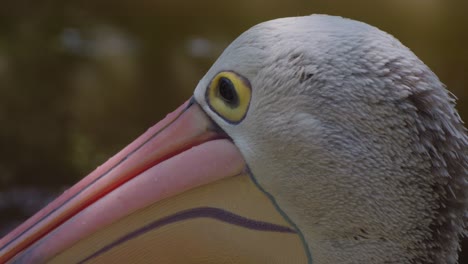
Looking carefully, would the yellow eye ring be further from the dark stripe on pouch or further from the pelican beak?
the dark stripe on pouch

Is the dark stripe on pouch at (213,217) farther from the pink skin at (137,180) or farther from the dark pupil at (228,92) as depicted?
the dark pupil at (228,92)

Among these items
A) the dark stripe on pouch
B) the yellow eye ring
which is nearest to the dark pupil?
the yellow eye ring

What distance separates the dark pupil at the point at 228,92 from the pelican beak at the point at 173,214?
2.3 inches

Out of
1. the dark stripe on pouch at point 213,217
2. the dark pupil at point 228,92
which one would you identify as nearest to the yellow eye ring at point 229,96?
the dark pupil at point 228,92

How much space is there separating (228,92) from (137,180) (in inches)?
9.3

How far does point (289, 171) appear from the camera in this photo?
1199mm

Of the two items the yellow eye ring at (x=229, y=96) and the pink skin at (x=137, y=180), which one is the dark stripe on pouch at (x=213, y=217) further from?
the yellow eye ring at (x=229, y=96)

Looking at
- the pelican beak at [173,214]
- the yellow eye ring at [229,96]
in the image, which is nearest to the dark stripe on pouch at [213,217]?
the pelican beak at [173,214]

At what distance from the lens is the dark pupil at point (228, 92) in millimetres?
1270

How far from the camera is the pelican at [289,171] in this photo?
1.15 meters

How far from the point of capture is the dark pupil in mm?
1270

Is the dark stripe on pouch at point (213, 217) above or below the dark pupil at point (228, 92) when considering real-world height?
below

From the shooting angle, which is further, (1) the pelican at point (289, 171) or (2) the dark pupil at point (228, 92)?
(2) the dark pupil at point (228, 92)

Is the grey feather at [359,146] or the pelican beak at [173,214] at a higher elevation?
the pelican beak at [173,214]
